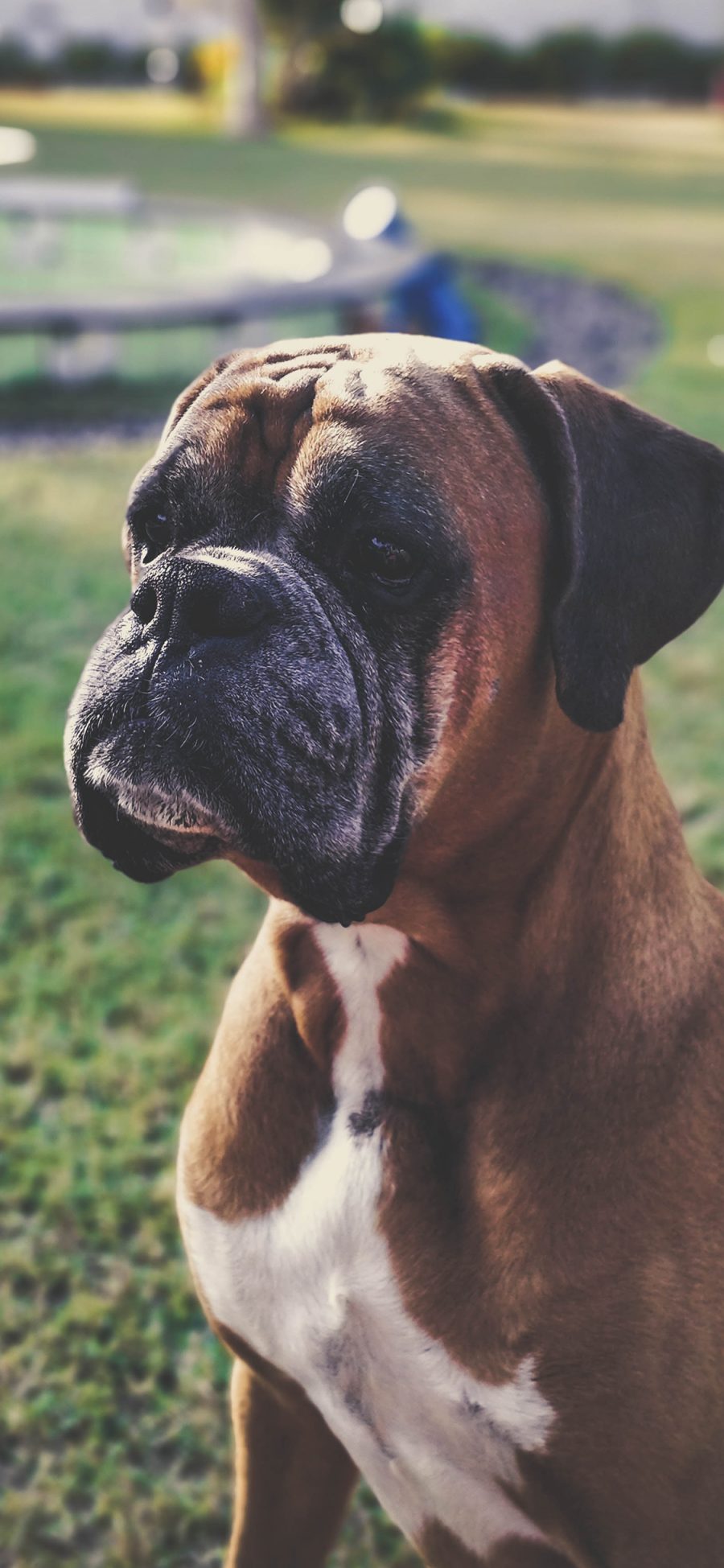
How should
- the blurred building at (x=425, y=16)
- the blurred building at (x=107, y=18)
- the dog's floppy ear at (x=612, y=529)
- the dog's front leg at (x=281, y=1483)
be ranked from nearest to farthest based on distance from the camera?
the dog's floppy ear at (x=612, y=529) < the dog's front leg at (x=281, y=1483) < the blurred building at (x=107, y=18) < the blurred building at (x=425, y=16)

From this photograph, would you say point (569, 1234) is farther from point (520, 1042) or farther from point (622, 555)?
point (622, 555)

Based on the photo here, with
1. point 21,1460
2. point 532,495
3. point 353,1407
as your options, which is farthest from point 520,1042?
point 21,1460

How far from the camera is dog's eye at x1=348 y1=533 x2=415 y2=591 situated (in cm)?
196

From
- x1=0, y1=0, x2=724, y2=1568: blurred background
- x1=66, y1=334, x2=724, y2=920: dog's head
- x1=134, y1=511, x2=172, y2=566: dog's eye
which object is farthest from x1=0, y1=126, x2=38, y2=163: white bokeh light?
x1=66, y1=334, x2=724, y2=920: dog's head

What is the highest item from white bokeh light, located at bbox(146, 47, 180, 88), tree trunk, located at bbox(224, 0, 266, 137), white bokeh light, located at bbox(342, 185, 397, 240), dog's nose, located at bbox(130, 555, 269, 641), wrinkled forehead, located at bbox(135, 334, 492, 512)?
wrinkled forehead, located at bbox(135, 334, 492, 512)

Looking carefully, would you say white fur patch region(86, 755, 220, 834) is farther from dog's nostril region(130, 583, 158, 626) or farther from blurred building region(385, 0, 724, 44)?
blurred building region(385, 0, 724, 44)

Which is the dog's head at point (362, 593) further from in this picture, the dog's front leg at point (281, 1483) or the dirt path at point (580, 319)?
the dirt path at point (580, 319)

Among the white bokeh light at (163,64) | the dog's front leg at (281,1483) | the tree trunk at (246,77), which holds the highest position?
the dog's front leg at (281,1483)

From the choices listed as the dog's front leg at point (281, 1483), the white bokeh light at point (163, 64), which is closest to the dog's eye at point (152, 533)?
the dog's front leg at point (281, 1483)

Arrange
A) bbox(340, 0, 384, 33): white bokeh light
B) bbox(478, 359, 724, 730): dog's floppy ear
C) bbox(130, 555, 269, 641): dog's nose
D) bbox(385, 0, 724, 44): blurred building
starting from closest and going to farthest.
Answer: bbox(130, 555, 269, 641): dog's nose
bbox(478, 359, 724, 730): dog's floppy ear
bbox(340, 0, 384, 33): white bokeh light
bbox(385, 0, 724, 44): blurred building

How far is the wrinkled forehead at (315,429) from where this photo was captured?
6.44ft

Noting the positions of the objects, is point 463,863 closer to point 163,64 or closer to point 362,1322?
point 362,1322

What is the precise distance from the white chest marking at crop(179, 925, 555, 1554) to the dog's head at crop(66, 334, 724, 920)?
31 centimetres

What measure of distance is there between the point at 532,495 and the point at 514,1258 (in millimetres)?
998
